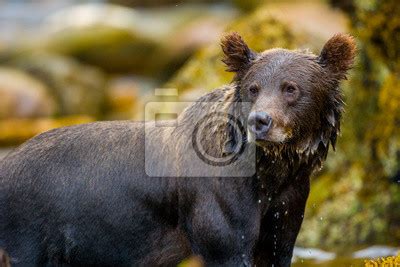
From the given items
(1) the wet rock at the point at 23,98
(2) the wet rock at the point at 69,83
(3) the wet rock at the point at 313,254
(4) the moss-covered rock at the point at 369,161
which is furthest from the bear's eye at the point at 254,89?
(2) the wet rock at the point at 69,83

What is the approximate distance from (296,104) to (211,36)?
19.4m

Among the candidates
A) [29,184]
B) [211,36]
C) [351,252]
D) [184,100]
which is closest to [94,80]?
[211,36]

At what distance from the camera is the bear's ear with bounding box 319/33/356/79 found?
24.7 ft

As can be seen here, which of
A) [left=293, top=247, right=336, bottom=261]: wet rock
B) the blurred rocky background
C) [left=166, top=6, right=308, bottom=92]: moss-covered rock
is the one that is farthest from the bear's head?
[left=166, top=6, right=308, bottom=92]: moss-covered rock

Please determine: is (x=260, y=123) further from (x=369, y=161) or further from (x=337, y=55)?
(x=369, y=161)

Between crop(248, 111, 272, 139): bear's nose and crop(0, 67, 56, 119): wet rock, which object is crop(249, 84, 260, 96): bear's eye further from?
crop(0, 67, 56, 119): wet rock

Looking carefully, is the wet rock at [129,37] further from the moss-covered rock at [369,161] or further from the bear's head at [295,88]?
the bear's head at [295,88]

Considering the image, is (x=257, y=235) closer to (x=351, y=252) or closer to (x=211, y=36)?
(x=351, y=252)

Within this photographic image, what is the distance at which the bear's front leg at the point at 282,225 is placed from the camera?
759 cm

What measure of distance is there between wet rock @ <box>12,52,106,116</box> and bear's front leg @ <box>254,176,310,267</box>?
57.3ft

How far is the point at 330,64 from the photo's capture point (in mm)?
7531

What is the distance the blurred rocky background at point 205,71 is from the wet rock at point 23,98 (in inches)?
1.4

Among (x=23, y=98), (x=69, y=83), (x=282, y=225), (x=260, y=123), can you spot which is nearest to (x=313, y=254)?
(x=282, y=225)

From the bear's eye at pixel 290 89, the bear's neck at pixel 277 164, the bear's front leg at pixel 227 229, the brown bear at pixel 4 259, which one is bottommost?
the brown bear at pixel 4 259
